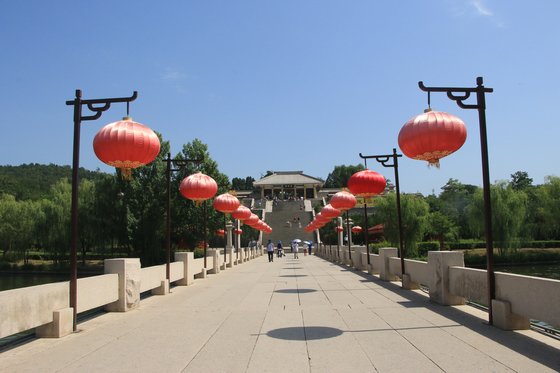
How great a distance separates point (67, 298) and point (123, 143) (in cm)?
244

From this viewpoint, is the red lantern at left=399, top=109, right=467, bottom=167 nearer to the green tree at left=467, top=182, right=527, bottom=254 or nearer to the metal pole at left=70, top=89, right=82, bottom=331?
the metal pole at left=70, top=89, right=82, bottom=331

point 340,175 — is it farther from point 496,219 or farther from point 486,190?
point 486,190

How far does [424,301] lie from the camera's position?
9047mm

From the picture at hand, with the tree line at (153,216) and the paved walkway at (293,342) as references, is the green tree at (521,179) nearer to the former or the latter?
the tree line at (153,216)

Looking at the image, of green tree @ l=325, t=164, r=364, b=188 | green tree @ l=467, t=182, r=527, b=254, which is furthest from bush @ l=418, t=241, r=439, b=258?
green tree @ l=325, t=164, r=364, b=188

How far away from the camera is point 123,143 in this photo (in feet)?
24.2

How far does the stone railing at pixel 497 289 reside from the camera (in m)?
5.34

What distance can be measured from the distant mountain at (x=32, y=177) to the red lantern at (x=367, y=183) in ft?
142

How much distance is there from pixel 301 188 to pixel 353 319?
72.9 m

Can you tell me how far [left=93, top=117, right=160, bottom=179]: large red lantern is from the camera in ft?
24.1

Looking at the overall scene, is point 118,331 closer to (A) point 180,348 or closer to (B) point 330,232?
(A) point 180,348

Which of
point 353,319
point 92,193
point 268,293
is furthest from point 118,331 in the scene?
point 92,193

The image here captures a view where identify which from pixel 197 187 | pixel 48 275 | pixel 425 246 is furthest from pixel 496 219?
pixel 48 275

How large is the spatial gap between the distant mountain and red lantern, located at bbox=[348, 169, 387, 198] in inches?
1705
